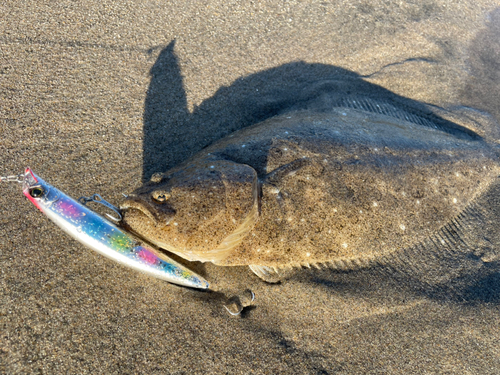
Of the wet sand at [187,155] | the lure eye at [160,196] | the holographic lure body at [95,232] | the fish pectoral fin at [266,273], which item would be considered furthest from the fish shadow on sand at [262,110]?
the holographic lure body at [95,232]

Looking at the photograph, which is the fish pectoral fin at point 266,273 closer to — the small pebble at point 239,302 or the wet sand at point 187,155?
the wet sand at point 187,155

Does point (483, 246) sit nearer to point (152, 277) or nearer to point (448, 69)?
point (448, 69)

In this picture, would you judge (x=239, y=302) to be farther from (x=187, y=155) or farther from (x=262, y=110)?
(x=262, y=110)

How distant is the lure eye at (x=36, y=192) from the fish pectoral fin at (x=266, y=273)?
5.70ft

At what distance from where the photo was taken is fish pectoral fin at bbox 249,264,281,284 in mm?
3088

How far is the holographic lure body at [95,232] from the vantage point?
7.54ft

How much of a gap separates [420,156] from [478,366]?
6.57 feet

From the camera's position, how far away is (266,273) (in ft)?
10.2

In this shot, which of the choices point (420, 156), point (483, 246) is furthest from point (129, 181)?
point (483, 246)

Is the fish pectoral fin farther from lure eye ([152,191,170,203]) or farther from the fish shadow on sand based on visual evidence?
lure eye ([152,191,170,203])

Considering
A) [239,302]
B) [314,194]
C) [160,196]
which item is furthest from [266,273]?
[160,196]

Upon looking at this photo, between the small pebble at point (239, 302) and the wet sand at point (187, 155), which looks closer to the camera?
the wet sand at point (187, 155)

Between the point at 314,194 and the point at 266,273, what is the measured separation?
0.83 metres

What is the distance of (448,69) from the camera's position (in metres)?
5.18
